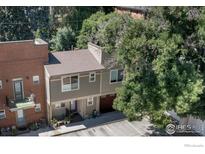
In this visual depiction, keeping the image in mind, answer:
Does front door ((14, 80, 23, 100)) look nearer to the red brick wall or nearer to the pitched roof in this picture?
the red brick wall

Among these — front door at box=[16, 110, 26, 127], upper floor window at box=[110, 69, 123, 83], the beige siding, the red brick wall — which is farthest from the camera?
the beige siding

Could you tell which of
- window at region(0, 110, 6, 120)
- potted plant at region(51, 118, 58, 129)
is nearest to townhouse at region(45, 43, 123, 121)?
potted plant at region(51, 118, 58, 129)

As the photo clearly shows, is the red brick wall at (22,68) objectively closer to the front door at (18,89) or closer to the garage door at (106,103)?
the front door at (18,89)

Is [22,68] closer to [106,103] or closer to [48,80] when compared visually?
[48,80]

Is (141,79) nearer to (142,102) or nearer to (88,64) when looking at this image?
(142,102)

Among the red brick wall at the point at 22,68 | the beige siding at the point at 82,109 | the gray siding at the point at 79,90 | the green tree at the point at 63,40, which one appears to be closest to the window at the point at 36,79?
the red brick wall at the point at 22,68
